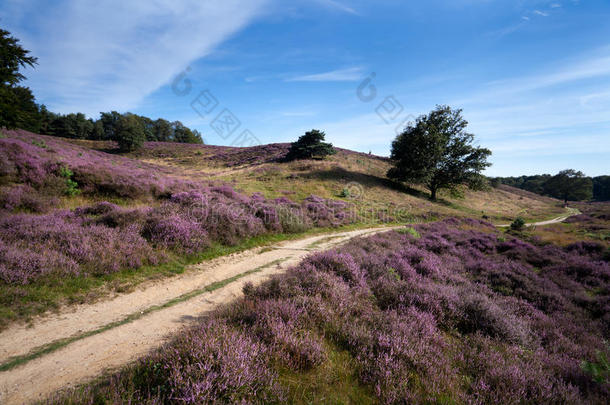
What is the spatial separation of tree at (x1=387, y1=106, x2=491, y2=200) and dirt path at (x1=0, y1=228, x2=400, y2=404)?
3871 cm

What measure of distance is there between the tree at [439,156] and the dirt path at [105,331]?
3871 cm

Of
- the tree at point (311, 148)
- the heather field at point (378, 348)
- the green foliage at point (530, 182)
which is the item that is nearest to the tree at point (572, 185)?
the green foliage at point (530, 182)

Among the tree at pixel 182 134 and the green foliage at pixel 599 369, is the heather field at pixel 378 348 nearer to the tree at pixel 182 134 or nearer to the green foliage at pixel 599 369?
the green foliage at pixel 599 369

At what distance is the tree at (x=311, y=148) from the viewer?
143ft

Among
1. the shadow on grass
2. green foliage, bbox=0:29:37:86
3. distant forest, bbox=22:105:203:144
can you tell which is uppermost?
distant forest, bbox=22:105:203:144

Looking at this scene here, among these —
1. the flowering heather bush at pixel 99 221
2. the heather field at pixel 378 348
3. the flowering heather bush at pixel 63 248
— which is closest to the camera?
the heather field at pixel 378 348

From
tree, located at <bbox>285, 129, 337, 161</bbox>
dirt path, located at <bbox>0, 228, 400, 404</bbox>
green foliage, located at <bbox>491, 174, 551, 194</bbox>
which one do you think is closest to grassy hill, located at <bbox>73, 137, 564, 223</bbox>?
tree, located at <bbox>285, 129, 337, 161</bbox>

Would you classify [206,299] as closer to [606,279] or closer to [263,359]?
[263,359]

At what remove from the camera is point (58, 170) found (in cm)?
1305

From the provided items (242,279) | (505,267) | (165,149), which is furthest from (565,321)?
(165,149)

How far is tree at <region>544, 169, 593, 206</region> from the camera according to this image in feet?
239

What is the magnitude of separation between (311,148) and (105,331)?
41.2 meters

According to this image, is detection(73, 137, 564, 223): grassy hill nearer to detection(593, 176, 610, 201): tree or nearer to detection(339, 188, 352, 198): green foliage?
detection(339, 188, 352, 198): green foliage

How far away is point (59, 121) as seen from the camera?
212 ft
